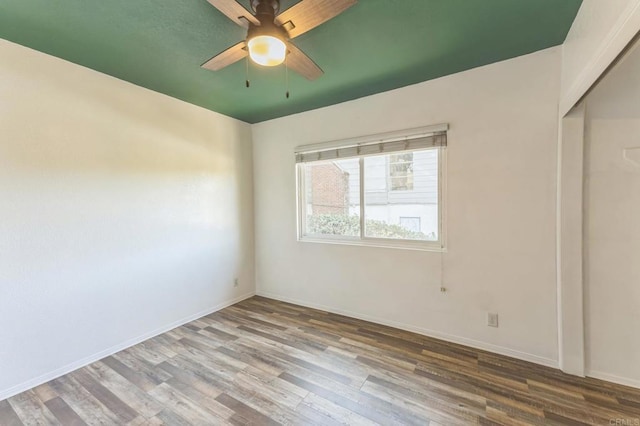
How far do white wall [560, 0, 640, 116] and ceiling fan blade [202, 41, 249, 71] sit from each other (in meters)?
1.78

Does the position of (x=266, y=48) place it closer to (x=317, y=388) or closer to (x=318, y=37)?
(x=318, y=37)

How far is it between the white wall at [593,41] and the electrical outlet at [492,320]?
1710 mm

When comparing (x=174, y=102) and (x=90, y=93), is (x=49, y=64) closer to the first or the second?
(x=90, y=93)

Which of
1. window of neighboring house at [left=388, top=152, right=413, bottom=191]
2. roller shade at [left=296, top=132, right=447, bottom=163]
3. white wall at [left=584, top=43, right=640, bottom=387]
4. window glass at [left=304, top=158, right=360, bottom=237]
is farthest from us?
window glass at [left=304, top=158, right=360, bottom=237]

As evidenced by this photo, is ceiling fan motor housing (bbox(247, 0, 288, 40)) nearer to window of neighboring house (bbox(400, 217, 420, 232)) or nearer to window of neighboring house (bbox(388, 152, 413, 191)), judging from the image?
window of neighboring house (bbox(388, 152, 413, 191))

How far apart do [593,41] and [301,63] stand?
167 centimetres

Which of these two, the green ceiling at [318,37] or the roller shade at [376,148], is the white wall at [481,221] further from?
the green ceiling at [318,37]

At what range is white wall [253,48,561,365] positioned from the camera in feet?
7.06

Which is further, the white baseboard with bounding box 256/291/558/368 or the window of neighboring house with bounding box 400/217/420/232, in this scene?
the window of neighboring house with bounding box 400/217/420/232

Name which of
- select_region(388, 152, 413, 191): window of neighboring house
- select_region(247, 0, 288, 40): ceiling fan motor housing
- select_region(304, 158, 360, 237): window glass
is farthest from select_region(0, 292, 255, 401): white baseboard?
select_region(247, 0, 288, 40): ceiling fan motor housing

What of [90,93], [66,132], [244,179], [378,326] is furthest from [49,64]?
[378,326]

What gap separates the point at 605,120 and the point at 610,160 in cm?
29

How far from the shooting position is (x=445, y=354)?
2344 mm

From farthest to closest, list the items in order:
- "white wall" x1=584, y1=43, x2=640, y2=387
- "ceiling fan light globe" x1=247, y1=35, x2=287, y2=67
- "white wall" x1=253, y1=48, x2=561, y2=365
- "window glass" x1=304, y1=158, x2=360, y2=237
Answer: "window glass" x1=304, y1=158, x2=360, y2=237
"white wall" x1=253, y1=48, x2=561, y2=365
"white wall" x1=584, y1=43, x2=640, y2=387
"ceiling fan light globe" x1=247, y1=35, x2=287, y2=67
